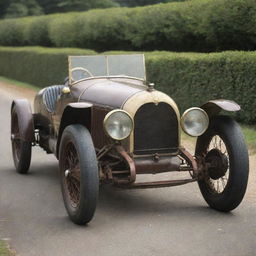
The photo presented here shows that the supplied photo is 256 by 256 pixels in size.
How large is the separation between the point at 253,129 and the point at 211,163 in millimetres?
5001

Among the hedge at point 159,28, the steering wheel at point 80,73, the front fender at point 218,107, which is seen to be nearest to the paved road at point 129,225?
the front fender at point 218,107

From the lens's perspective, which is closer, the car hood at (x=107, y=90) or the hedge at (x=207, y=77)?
the car hood at (x=107, y=90)

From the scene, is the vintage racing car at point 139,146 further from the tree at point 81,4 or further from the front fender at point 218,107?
the tree at point 81,4

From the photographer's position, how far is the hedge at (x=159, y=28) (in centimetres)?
1399

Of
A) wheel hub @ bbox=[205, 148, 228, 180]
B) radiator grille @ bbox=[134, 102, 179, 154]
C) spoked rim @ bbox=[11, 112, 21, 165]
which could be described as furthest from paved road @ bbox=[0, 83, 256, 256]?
spoked rim @ bbox=[11, 112, 21, 165]

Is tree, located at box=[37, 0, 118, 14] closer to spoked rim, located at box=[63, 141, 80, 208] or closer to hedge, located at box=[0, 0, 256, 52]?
hedge, located at box=[0, 0, 256, 52]

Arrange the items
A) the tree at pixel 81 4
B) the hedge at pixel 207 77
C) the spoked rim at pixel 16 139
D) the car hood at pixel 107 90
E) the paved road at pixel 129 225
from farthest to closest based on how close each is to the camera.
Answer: the tree at pixel 81 4
the hedge at pixel 207 77
the spoked rim at pixel 16 139
the car hood at pixel 107 90
the paved road at pixel 129 225

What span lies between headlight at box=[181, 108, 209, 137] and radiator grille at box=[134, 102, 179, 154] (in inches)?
5.2

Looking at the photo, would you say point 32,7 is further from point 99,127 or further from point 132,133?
point 132,133

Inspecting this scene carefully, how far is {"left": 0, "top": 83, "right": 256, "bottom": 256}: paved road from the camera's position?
538cm

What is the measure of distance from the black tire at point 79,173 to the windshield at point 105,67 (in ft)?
5.60

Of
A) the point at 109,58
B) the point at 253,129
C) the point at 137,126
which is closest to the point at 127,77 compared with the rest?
the point at 109,58

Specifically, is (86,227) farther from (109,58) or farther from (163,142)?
(109,58)

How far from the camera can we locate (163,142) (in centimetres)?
661
